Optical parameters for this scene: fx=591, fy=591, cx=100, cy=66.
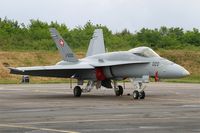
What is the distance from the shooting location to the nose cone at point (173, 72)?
75.9 feet

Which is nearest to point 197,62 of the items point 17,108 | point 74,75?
point 74,75

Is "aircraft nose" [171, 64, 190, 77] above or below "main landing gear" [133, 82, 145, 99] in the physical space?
above

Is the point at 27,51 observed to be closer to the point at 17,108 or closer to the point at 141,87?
the point at 141,87

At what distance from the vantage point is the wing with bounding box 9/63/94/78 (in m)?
25.5

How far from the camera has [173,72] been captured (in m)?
23.2

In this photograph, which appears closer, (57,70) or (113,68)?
(113,68)

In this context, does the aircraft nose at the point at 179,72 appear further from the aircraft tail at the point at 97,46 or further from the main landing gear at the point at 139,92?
the aircraft tail at the point at 97,46

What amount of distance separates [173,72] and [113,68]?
10.7ft

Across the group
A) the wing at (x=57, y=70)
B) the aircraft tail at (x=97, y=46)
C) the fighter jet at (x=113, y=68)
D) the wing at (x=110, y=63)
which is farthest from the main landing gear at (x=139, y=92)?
the aircraft tail at (x=97, y=46)

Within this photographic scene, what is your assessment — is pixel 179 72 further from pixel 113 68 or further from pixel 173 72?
pixel 113 68

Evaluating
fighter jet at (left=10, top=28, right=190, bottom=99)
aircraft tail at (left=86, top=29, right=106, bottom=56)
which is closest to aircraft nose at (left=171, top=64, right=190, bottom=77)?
fighter jet at (left=10, top=28, right=190, bottom=99)

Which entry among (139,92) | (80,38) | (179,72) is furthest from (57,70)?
(80,38)

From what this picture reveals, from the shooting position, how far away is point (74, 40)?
72.9 meters

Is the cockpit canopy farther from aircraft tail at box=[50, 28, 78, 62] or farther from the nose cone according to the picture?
aircraft tail at box=[50, 28, 78, 62]
